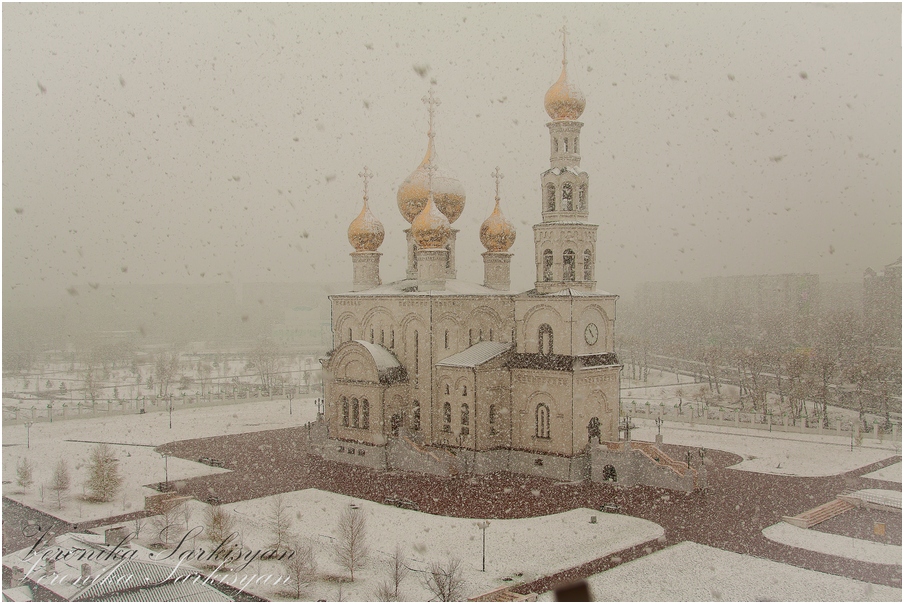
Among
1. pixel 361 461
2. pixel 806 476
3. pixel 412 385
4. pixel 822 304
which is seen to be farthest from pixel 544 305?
pixel 822 304

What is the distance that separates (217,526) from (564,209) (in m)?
16.0

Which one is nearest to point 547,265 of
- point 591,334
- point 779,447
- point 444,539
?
point 591,334

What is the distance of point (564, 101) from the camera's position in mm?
28000

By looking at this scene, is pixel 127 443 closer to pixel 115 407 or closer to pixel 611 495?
pixel 115 407

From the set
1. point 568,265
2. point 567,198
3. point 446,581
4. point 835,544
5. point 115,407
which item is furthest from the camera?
point 115,407

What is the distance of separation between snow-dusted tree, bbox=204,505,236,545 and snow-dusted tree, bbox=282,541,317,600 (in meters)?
2.53

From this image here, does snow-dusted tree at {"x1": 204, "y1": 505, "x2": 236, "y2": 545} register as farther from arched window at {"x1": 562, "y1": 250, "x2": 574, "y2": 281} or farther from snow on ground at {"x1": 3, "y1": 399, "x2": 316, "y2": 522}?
arched window at {"x1": 562, "y1": 250, "x2": 574, "y2": 281}

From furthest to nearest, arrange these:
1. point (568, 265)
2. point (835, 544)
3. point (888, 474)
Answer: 1. point (568, 265)
2. point (888, 474)
3. point (835, 544)

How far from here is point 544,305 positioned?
27.5 metres

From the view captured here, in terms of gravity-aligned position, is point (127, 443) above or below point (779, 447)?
above

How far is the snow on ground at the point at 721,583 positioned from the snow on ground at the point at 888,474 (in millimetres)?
11398

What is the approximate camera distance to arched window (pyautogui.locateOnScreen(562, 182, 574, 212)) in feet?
91.8

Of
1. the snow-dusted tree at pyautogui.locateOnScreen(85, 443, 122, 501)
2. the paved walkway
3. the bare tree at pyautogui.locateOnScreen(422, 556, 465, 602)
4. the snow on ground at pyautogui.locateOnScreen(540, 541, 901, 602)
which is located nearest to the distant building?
the paved walkway

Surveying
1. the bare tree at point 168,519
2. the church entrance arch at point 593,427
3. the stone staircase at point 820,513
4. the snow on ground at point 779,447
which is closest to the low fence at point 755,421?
the snow on ground at point 779,447
